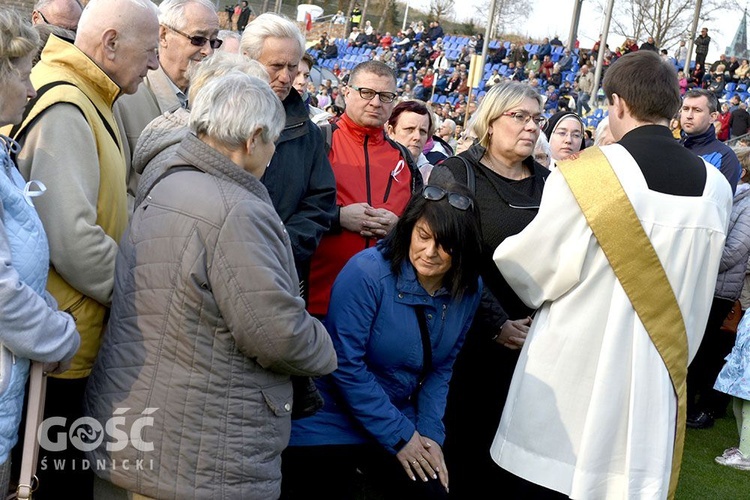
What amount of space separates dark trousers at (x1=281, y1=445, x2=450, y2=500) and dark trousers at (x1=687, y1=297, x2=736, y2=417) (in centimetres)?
376

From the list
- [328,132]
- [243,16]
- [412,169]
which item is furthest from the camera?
[243,16]

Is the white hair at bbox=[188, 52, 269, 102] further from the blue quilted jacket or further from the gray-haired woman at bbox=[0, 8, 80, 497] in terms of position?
the blue quilted jacket

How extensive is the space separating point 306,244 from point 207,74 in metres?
0.90

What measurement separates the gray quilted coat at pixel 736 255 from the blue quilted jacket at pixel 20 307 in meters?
4.81

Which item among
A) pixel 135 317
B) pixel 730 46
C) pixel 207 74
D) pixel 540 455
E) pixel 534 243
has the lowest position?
pixel 540 455

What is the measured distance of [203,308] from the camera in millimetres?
2473

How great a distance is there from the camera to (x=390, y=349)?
11.0ft

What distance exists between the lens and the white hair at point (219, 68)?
2.99 m

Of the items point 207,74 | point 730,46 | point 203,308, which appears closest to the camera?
point 203,308

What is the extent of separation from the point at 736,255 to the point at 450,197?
3399mm

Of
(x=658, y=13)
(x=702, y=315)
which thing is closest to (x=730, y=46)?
(x=658, y=13)

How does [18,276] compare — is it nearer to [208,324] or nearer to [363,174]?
[208,324]

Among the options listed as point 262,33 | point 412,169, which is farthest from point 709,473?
point 262,33

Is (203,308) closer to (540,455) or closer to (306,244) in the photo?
(306,244)
